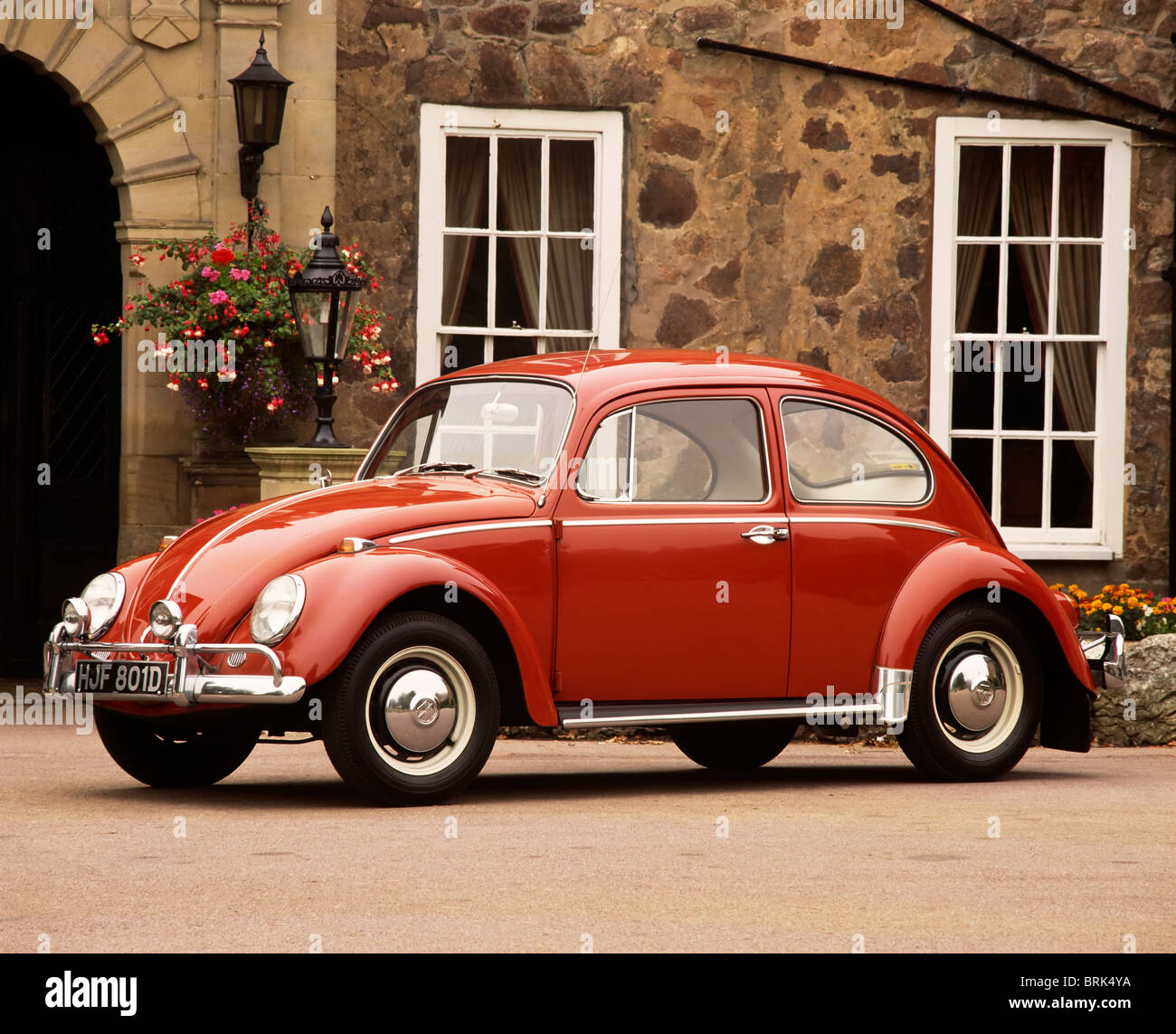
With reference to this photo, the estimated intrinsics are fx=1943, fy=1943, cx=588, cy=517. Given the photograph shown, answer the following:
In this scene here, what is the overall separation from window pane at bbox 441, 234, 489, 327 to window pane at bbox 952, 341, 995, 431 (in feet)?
10.3

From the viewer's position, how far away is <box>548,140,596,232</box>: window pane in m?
12.3

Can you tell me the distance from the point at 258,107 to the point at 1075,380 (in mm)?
5555

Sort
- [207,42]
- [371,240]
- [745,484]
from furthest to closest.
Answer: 1. [371,240]
2. [207,42]
3. [745,484]

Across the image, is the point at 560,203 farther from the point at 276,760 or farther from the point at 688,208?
the point at 276,760

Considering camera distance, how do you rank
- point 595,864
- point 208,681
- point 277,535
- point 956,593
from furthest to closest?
point 956,593, point 277,535, point 208,681, point 595,864

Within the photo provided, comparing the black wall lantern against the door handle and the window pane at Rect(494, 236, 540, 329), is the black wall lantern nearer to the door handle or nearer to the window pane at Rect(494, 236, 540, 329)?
the window pane at Rect(494, 236, 540, 329)

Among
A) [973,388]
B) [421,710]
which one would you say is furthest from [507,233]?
[421,710]

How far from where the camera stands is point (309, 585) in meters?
6.59

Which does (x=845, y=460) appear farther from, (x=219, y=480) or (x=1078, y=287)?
(x=1078, y=287)

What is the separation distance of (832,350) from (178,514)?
170 inches

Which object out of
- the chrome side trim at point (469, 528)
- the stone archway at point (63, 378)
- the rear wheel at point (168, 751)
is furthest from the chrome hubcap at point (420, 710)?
the stone archway at point (63, 378)

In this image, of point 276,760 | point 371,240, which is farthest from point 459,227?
point 276,760

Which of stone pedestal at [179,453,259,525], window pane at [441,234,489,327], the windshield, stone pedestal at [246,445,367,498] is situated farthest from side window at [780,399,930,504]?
window pane at [441,234,489,327]

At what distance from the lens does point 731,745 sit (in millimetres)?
8531
